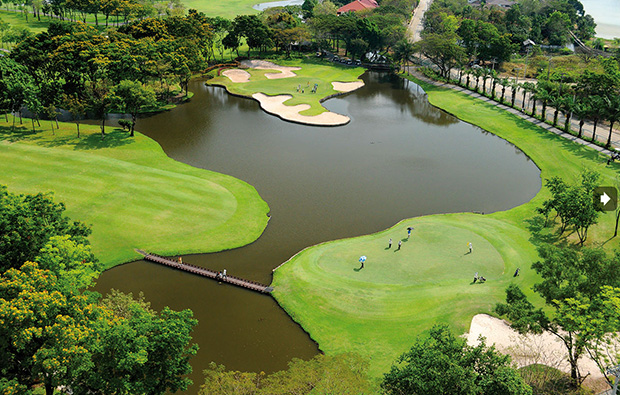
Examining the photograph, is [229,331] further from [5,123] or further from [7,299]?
[5,123]

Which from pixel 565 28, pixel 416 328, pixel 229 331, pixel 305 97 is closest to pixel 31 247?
pixel 229 331

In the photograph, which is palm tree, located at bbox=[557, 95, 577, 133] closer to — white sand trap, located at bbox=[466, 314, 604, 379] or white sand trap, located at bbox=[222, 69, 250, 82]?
white sand trap, located at bbox=[466, 314, 604, 379]

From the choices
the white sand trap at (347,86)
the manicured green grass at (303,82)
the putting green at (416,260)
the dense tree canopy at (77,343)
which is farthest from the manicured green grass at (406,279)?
the white sand trap at (347,86)

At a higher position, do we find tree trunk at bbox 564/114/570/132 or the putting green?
tree trunk at bbox 564/114/570/132

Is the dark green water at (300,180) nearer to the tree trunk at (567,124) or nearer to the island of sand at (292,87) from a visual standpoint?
the island of sand at (292,87)

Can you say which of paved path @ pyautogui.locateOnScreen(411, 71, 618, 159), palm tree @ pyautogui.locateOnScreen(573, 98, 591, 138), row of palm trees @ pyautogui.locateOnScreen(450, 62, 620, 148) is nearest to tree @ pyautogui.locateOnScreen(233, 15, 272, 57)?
paved path @ pyautogui.locateOnScreen(411, 71, 618, 159)

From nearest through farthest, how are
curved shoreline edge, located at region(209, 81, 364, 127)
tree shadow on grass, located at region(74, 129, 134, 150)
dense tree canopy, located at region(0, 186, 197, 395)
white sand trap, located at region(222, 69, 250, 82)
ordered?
dense tree canopy, located at region(0, 186, 197, 395) → tree shadow on grass, located at region(74, 129, 134, 150) → curved shoreline edge, located at region(209, 81, 364, 127) → white sand trap, located at region(222, 69, 250, 82)
